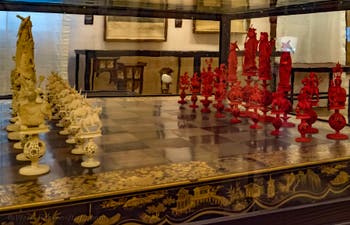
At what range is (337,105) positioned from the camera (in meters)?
1.24

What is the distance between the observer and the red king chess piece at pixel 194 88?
1640 millimetres

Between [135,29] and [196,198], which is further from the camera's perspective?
[135,29]

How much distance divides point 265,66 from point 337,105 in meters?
0.26

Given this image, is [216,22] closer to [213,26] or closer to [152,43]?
[213,26]

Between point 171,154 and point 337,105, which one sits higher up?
point 337,105

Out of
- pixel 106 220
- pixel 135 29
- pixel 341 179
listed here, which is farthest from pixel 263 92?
pixel 106 220

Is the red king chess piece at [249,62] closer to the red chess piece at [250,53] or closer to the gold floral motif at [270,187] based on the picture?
the red chess piece at [250,53]

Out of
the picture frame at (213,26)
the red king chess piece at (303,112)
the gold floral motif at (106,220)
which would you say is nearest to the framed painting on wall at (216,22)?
the picture frame at (213,26)

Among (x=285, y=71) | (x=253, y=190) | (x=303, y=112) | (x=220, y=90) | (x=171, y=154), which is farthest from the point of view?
(x=220, y=90)

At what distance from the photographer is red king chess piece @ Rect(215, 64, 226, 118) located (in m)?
1.56

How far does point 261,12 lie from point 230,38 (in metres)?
0.21

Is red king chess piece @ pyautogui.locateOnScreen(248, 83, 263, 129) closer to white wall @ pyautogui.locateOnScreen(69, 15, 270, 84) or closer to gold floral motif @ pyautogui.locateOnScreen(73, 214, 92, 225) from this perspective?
white wall @ pyautogui.locateOnScreen(69, 15, 270, 84)

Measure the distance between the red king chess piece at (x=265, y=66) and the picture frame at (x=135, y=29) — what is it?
0.41m

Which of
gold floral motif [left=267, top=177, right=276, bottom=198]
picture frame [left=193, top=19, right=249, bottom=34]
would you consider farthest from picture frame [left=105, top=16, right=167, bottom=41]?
gold floral motif [left=267, top=177, right=276, bottom=198]
